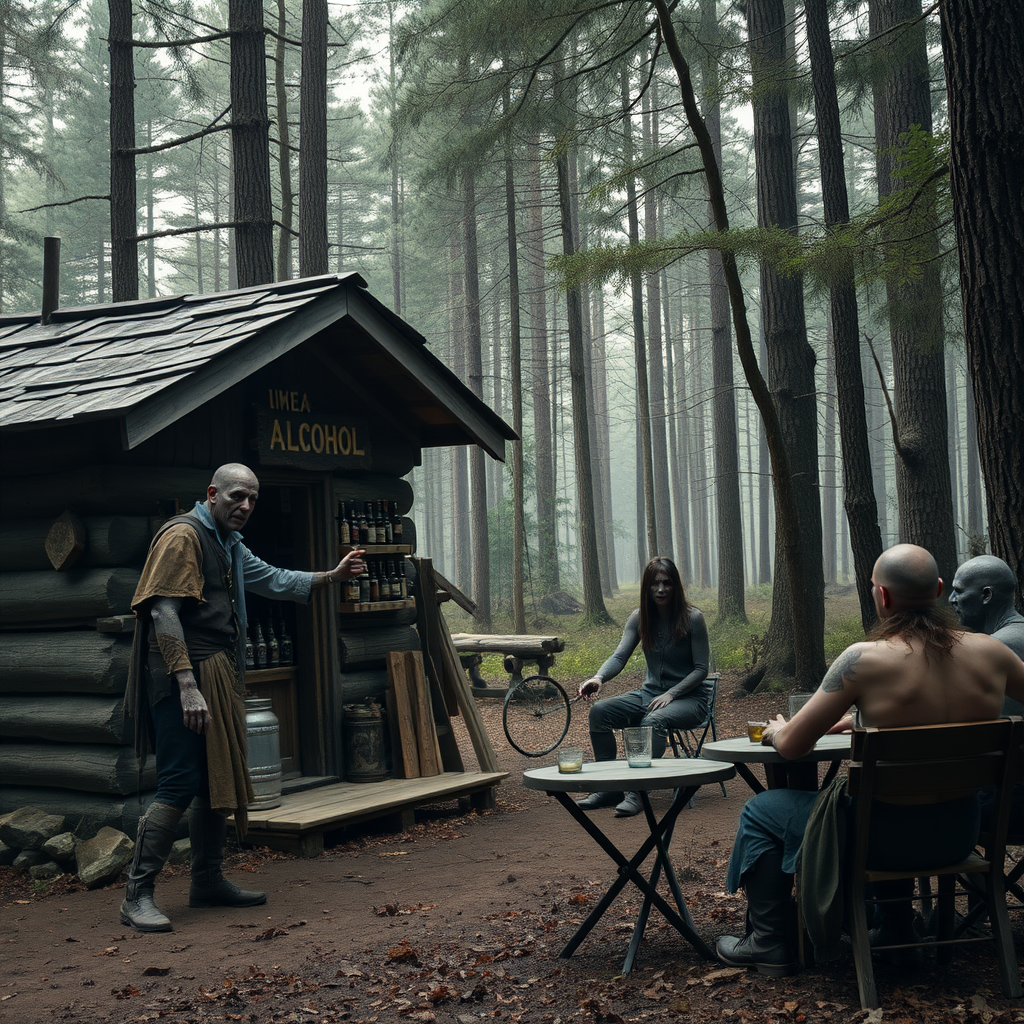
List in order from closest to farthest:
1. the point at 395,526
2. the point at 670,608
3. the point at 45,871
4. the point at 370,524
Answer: the point at 45,871
the point at 670,608
the point at 370,524
the point at 395,526

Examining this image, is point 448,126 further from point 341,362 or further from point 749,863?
point 749,863

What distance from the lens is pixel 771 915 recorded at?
4035mm

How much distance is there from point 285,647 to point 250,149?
641cm

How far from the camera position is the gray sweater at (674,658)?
24.5 feet

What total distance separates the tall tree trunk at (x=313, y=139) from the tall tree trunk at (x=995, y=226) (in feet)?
30.3

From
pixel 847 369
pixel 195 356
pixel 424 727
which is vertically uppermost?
pixel 847 369

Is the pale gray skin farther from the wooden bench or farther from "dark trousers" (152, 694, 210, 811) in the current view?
the wooden bench

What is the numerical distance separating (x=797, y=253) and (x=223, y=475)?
4585 millimetres

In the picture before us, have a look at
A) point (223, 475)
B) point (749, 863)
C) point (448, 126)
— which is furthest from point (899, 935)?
point (448, 126)

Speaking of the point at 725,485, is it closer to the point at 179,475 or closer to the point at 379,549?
the point at 379,549

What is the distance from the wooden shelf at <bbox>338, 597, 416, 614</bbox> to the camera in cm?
788

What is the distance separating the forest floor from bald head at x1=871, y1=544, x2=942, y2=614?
1.36 meters

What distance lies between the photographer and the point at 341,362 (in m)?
8.15

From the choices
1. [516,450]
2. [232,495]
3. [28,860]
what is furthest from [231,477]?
[516,450]
